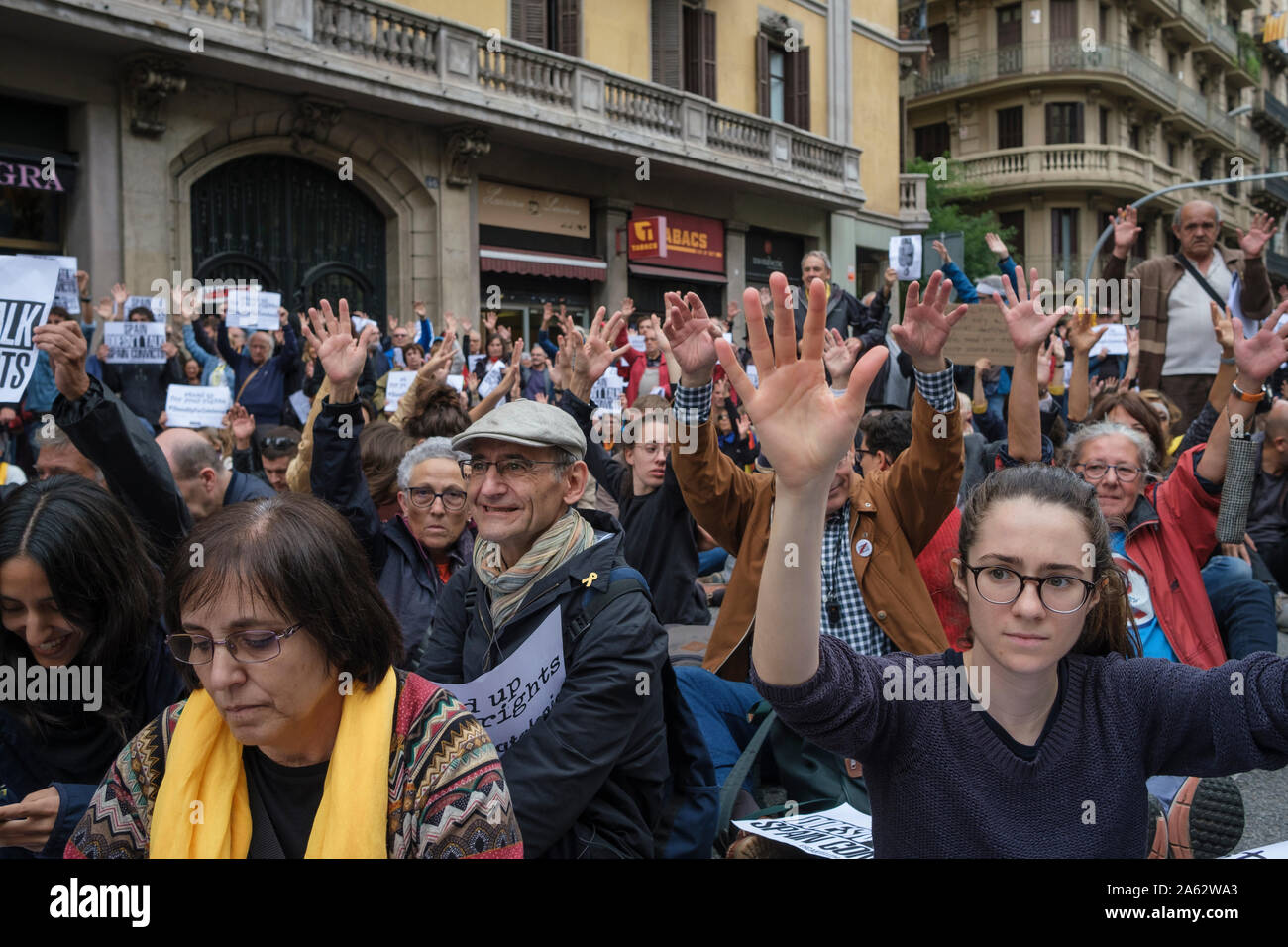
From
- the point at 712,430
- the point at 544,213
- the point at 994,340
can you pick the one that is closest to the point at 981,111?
the point at 544,213

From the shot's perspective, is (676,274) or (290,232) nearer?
(290,232)

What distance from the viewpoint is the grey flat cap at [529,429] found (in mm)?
2986

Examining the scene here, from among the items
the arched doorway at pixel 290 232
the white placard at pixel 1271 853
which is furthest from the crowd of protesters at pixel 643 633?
the arched doorway at pixel 290 232

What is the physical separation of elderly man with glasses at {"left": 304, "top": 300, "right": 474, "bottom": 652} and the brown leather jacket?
89cm

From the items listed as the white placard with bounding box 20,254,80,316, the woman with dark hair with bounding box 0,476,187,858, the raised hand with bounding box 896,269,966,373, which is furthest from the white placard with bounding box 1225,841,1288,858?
the white placard with bounding box 20,254,80,316

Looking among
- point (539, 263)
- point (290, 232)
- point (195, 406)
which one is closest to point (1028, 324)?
point (195, 406)

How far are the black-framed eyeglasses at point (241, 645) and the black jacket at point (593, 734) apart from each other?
0.68 meters

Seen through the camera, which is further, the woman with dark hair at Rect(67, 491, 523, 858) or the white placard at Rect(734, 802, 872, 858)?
the white placard at Rect(734, 802, 872, 858)

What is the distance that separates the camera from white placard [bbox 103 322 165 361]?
26.9 feet

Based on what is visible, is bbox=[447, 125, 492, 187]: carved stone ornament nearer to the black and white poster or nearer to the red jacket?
the black and white poster

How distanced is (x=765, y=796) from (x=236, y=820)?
2255 millimetres

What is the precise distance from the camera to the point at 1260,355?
371cm

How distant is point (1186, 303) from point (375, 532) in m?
5.49

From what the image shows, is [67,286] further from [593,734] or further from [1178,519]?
[1178,519]
